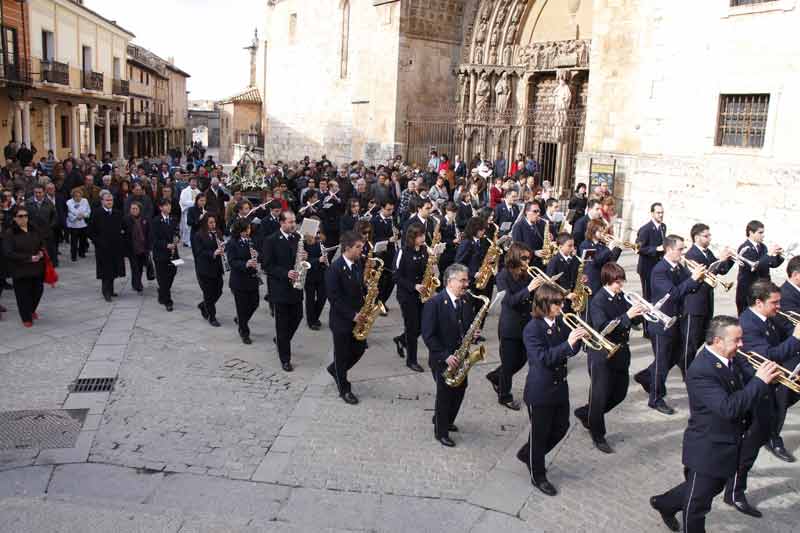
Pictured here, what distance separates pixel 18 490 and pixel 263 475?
6.03ft

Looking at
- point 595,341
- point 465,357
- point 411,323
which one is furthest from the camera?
point 411,323

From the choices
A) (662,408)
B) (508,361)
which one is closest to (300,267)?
(508,361)

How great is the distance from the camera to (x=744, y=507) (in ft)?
17.3

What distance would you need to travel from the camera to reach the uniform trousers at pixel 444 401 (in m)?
6.17

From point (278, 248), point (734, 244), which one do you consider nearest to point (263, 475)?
point (278, 248)

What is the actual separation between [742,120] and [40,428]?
13.1 m

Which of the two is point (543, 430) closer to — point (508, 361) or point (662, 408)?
point (508, 361)

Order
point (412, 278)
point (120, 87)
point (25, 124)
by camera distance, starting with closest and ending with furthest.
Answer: point (412, 278) → point (25, 124) → point (120, 87)

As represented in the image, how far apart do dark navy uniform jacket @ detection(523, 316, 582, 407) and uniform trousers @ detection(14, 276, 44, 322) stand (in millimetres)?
7227

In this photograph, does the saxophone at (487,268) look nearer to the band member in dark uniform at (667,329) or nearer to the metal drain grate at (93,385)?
the band member in dark uniform at (667,329)

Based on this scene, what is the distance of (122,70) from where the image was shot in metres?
41.6

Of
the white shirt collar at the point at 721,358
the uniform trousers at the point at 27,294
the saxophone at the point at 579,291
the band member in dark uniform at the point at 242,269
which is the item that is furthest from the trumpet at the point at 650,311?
the uniform trousers at the point at 27,294

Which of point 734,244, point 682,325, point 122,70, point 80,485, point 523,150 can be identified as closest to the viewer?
point 80,485

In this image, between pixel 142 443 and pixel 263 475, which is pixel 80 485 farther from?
pixel 263 475
